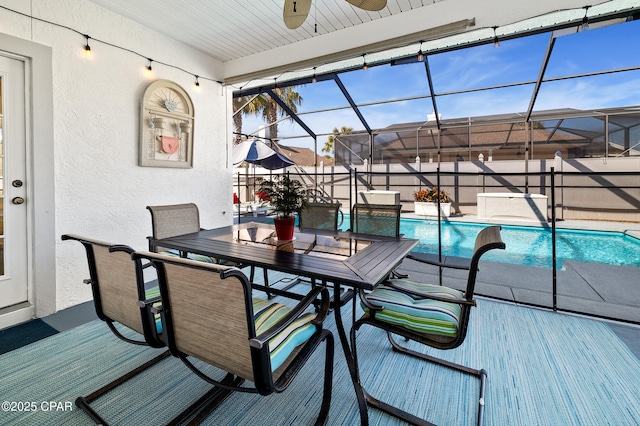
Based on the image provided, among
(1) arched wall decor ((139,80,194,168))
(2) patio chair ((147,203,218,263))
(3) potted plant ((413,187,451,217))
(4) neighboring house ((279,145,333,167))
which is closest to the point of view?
(2) patio chair ((147,203,218,263))

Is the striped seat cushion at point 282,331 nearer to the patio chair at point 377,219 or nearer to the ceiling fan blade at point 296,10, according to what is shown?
the patio chair at point 377,219

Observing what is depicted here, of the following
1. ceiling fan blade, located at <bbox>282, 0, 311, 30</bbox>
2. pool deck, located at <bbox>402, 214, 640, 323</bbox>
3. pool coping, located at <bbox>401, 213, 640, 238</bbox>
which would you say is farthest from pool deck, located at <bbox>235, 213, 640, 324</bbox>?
pool coping, located at <bbox>401, 213, 640, 238</bbox>

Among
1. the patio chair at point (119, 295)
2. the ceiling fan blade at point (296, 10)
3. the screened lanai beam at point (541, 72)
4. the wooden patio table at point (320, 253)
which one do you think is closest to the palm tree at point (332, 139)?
the screened lanai beam at point (541, 72)

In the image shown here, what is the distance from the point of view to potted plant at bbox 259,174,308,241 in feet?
6.95

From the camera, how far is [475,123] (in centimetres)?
917

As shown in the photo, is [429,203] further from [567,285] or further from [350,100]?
[567,285]

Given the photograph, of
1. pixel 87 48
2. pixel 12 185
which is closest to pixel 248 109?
pixel 87 48

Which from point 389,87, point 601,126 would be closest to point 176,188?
point 389,87

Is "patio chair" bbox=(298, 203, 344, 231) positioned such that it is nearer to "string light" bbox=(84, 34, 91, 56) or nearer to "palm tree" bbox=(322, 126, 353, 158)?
"string light" bbox=(84, 34, 91, 56)

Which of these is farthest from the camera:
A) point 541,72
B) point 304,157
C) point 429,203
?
point 304,157

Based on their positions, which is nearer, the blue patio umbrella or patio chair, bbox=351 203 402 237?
patio chair, bbox=351 203 402 237

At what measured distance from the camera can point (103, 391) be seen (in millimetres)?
1598

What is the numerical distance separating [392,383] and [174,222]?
2124mm

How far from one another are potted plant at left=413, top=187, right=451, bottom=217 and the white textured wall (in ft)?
23.4
